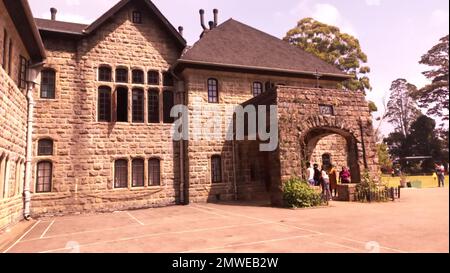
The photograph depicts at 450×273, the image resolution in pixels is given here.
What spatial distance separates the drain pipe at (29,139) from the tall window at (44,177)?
0.39m

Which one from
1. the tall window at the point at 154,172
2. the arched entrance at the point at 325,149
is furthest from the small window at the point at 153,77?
the arched entrance at the point at 325,149

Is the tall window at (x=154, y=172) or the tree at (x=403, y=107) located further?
the tree at (x=403, y=107)

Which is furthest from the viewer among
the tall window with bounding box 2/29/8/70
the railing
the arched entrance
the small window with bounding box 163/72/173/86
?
the arched entrance

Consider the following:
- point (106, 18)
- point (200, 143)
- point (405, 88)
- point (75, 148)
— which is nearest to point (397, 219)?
point (200, 143)

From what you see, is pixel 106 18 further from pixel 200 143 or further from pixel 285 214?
pixel 285 214

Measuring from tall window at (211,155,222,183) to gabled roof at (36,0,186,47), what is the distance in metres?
6.23

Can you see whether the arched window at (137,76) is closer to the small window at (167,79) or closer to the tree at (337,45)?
the small window at (167,79)

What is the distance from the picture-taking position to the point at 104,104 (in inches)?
585

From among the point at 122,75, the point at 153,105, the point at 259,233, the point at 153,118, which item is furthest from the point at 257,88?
the point at 259,233

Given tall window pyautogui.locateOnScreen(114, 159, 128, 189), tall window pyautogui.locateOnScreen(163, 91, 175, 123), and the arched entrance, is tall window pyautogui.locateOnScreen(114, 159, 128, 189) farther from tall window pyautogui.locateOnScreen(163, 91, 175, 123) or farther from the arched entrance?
the arched entrance

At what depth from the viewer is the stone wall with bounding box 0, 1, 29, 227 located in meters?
9.43

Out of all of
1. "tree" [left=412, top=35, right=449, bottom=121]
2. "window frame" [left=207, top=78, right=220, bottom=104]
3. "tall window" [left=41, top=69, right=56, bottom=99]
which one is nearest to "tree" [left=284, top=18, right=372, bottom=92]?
"tree" [left=412, top=35, right=449, bottom=121]

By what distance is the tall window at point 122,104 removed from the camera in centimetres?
1514
